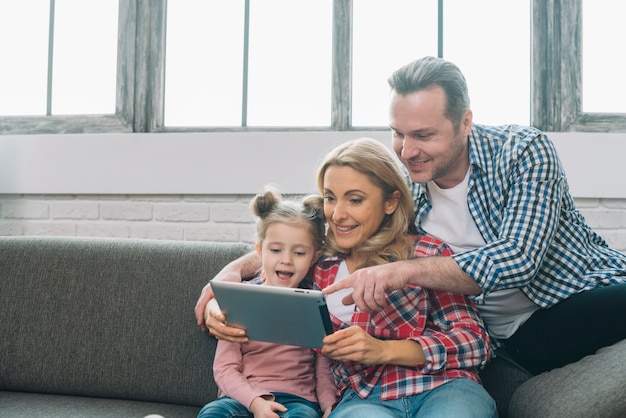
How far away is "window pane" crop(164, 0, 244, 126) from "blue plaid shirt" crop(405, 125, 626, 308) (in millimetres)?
1229

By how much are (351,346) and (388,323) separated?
20 centimetres

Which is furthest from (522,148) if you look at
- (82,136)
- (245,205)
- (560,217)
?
(82,136)

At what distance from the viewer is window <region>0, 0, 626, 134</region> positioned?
2.43m

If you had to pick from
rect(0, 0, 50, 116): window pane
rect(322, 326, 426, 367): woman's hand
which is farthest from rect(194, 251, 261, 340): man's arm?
rect(0, 0, 50, 116): window pane

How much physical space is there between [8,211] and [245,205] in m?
1.08

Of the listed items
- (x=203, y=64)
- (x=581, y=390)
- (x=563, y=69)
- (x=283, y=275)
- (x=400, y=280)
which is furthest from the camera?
(x=203, y=64)

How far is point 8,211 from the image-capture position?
102 inches

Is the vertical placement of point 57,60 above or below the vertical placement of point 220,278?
above

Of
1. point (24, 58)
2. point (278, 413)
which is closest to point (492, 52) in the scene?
point (278, 413)

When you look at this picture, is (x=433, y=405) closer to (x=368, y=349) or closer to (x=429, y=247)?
(x=368, y=349)

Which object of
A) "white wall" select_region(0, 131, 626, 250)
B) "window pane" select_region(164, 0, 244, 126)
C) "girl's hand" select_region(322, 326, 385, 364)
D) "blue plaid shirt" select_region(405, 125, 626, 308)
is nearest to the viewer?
"girl's hand" select_region(322, 326, 385, 364)

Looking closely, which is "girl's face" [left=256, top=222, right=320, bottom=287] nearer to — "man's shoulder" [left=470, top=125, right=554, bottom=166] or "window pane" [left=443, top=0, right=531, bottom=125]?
"man's shoulder" [left=470, top=125, right=554, bottom=166]

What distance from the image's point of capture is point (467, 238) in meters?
1.64

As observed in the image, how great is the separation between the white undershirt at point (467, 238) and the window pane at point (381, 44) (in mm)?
923
